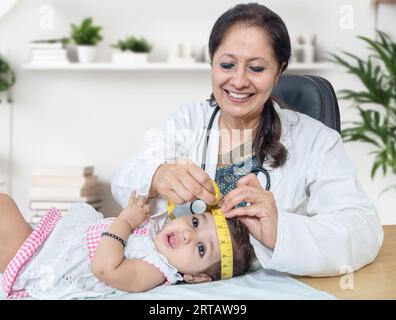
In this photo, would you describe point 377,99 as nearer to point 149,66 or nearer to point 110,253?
point 149,66

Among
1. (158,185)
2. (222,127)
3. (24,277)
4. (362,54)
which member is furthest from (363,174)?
(24,277)

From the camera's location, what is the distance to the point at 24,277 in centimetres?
116

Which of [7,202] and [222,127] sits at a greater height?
[222,127]

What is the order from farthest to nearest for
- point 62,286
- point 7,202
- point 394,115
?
point 394,115, point 7,202, point 62,286

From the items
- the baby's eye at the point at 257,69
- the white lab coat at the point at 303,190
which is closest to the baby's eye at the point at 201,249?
the white lab coat at the point at 303,190

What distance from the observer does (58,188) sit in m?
3.31

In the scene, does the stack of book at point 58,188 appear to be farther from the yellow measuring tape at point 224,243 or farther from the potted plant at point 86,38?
the yellow measuring tape at point 224,243

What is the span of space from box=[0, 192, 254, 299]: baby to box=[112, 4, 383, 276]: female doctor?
0.07 metres

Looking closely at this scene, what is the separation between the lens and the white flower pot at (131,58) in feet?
11.1

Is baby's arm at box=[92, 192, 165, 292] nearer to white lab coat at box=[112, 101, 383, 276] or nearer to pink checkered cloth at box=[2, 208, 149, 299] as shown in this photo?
pink checkered cloth at box=[2, 208, 149, 299]

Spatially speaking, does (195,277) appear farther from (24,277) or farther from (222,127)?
(222,127)

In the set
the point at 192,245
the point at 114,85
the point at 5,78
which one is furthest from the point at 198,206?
the point at 5,78

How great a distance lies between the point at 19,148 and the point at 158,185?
250 cm

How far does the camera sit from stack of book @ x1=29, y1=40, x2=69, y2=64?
3.39 m
